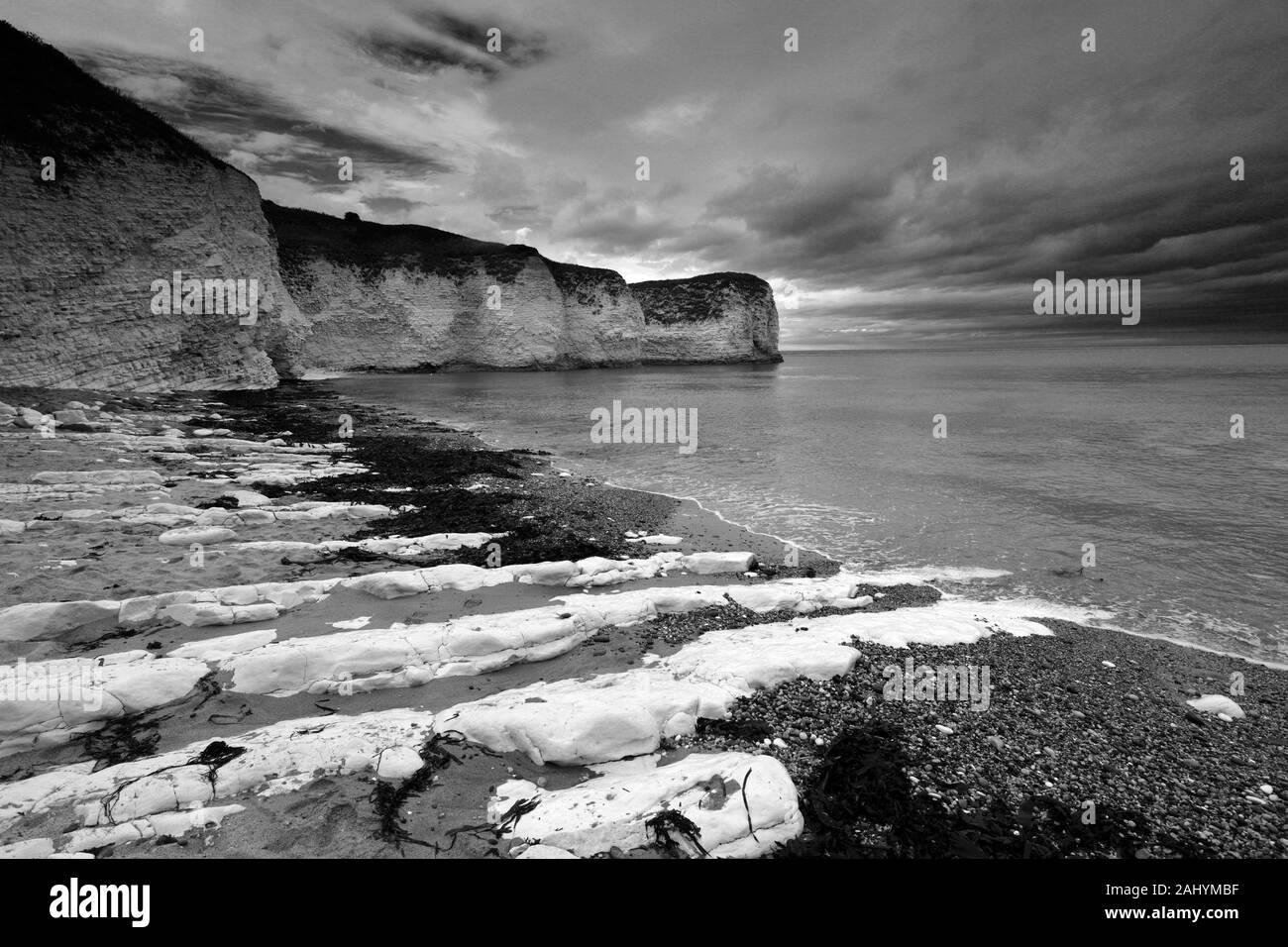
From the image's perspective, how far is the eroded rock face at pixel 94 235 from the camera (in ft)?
73.4

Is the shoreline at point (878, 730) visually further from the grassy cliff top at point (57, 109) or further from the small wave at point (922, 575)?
the grassy cliff top at point (57, 109)

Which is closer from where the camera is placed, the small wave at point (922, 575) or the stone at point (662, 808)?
the stone at point (662, 808)

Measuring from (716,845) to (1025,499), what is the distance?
45.9ft

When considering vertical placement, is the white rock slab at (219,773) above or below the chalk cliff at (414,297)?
below

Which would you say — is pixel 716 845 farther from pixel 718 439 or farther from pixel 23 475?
pixel 718 439

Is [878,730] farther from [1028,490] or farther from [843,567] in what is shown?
[1028,490]

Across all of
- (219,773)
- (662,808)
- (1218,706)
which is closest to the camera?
(662,808)

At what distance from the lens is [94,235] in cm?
2433

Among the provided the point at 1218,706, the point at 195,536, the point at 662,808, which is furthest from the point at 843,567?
the point at 195,536

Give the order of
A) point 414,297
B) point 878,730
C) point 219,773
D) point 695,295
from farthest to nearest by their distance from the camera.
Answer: point 695,295 < point 414,297 < point 878,730 < point 219,773

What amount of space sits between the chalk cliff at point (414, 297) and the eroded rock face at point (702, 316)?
2675 cm

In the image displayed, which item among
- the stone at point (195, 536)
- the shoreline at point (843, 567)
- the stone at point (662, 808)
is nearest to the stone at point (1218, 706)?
the shoreline at point (843, 567)

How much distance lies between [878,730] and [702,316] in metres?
107
